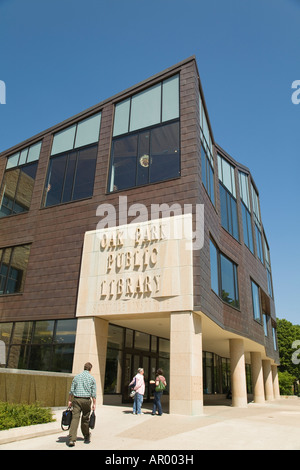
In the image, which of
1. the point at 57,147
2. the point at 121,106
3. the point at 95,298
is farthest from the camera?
the point at 57,147

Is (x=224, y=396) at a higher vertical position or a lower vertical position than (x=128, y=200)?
lower

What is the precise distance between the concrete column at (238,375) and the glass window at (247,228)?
25.8 feet

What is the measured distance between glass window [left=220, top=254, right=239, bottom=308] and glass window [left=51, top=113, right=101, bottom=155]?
441 inches

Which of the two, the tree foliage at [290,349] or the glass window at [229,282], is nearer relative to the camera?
the glass window at [229,282]

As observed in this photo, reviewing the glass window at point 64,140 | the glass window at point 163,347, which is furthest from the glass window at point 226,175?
the glass window at point 163,347

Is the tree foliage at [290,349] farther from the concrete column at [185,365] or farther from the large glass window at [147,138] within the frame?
the large glass window at [147,138]

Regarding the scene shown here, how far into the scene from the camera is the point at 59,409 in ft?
43.6

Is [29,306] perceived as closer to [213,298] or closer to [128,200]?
[128,200]

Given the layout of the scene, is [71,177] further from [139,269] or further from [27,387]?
[27,387]

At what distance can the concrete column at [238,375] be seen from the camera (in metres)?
22.3

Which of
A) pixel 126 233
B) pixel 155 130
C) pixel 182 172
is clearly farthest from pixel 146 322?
pixel 155 130

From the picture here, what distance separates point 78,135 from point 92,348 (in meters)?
13.6

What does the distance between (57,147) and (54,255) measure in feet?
26.3

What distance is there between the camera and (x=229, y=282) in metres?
22.2
